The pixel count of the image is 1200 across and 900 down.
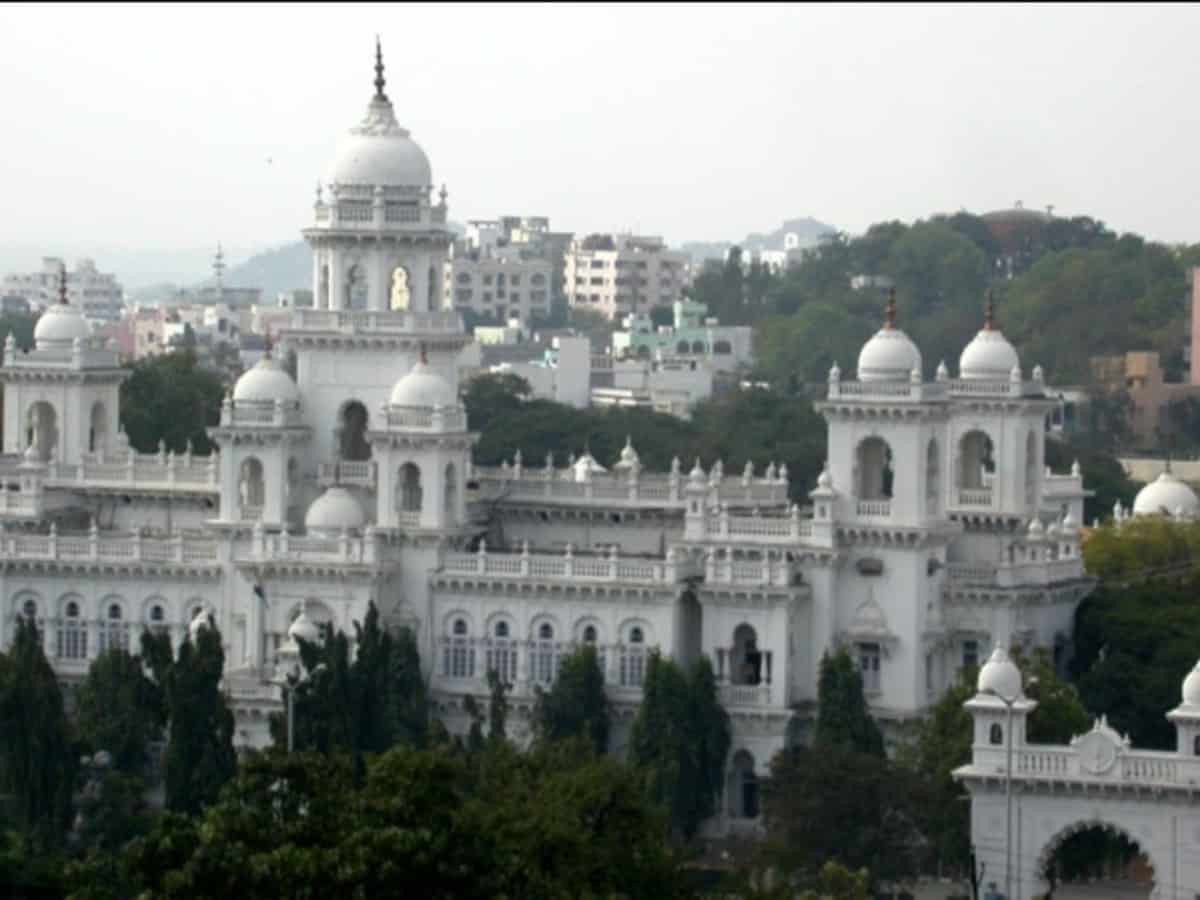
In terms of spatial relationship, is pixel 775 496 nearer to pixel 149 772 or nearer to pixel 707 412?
pixel 149 772

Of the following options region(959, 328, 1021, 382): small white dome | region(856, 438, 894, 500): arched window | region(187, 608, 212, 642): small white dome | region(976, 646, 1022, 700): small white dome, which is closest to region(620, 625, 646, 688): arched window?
region(856, 438, 894, 500): arched window

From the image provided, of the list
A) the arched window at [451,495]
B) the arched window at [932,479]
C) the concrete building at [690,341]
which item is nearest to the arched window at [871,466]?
the arched window at [932,479]

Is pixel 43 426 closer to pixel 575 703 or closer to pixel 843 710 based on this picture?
pixel 575 703

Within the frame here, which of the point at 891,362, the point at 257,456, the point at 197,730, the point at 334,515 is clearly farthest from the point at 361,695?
the point at 891,362

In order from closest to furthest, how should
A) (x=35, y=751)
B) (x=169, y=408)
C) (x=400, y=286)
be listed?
1. (x=35, y=751)
2. (x=400, y=286)
3. (x=169, y=408)

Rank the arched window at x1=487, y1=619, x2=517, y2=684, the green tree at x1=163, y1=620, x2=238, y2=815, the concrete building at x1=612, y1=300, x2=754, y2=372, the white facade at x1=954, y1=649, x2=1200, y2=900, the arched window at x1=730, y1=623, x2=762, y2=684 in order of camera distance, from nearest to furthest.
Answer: the white facade at x1=954, y1=649, x2=1200, y2=900 → the green tree at x1=163, y1=620, x2=238, y2=815 → the arched window at x1=730, y1=623, x2=762, y2=684 → the arched window at x1=487, y1=619, x2=517, y2=684 → the concrete building at x1=612, y1=300, x2=754, y2=372

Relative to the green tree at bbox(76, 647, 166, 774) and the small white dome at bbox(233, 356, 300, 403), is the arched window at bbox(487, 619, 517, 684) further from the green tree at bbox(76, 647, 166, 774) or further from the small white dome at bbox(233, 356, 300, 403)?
the green tree at bbox(76, 647, 166, 774)

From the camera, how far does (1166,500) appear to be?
98.6 metres

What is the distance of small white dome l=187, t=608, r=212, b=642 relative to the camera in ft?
278

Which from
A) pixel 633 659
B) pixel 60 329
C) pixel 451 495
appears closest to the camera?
pixel 633 659

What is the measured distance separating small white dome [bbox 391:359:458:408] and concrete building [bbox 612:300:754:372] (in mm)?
84522

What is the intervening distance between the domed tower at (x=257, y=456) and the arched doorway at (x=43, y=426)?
22.4ft

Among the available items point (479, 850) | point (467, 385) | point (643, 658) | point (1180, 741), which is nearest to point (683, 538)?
point (643, 658)

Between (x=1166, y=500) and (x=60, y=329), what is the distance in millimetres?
22067
